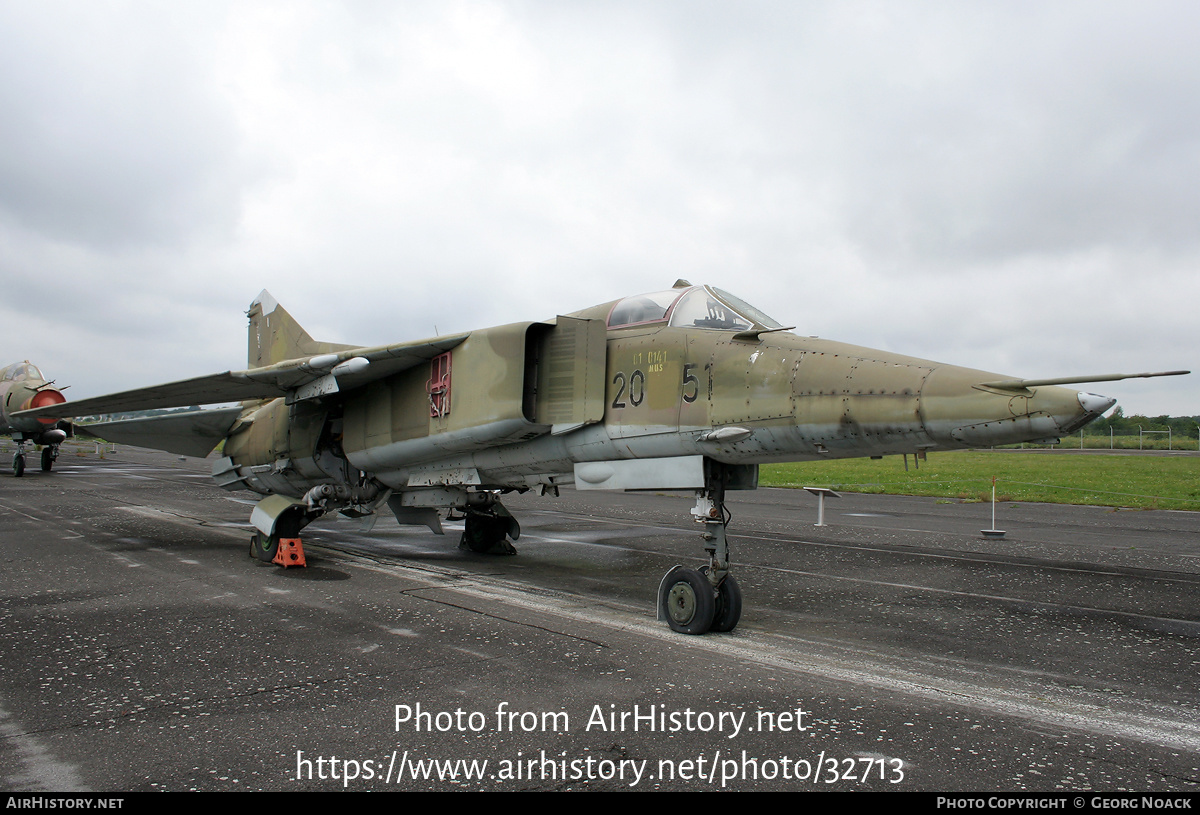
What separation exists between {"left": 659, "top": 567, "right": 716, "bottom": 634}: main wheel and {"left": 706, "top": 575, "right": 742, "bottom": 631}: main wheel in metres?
0.13

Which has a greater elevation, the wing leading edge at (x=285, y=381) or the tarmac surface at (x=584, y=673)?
the wing leading edge at (x=285, y=381)

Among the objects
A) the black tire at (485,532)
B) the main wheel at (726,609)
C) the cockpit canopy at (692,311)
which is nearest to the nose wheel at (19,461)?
the black tire at (485,532)

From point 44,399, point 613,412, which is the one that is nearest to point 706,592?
point 613,412

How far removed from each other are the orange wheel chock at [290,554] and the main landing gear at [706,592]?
19.1ft

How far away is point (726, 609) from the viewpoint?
6.46 metres

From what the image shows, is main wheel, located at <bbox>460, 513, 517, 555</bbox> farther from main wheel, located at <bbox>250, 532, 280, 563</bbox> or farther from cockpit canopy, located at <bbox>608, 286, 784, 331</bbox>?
cockpit canopy, located at <bbox>608, 286, 784, 331</bbox>

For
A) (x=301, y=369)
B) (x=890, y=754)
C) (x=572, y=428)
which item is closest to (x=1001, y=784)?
(x=890, y=754)

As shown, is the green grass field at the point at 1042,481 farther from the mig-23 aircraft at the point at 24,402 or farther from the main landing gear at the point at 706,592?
Answer: the mig-23 aircraft at the point at 24,402

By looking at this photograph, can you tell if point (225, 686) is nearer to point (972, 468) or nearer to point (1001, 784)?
point (1001, 784)

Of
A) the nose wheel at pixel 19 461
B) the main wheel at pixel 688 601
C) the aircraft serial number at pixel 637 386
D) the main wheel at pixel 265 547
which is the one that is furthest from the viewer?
the nose wheel at pixel 19 461

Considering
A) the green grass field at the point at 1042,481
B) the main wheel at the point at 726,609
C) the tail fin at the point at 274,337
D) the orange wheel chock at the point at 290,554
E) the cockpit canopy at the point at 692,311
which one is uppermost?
the tail fin at the point at 274,337

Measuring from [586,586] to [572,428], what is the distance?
2.40m

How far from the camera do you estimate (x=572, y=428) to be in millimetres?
7559

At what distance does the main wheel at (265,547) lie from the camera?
10.4 metres
